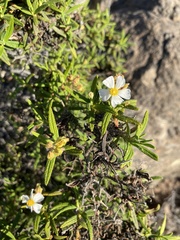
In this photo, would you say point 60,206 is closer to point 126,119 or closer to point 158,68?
point 126,119

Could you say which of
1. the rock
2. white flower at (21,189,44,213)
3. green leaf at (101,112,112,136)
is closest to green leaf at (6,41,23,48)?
Result: green leaf at (101,112,112,136)

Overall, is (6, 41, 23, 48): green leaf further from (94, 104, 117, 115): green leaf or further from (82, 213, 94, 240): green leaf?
(82, 213, 94, 240): green leaf

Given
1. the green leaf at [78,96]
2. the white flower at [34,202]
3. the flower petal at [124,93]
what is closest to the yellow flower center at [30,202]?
the white flower at [34,202]

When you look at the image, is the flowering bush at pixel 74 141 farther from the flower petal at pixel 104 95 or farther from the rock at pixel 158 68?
the rock at pixel 158 68

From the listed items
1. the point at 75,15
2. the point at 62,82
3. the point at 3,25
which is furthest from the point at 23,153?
the point at 3,25

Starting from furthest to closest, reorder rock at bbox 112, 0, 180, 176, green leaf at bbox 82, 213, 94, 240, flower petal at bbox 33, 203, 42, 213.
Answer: rock at bbox 112, 0, 180, 176
flower petal at bbox 33, 203, 42, 213
green leaf at bbox 82, 213, 94, 240

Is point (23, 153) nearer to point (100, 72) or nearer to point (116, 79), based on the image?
point (100, 72)
